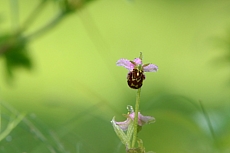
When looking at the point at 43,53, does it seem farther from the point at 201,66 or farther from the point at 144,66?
the point at 144,66

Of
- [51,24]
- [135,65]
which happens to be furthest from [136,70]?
[51,24]

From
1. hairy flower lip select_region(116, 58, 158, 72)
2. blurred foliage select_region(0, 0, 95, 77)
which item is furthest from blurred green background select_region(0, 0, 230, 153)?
hairy flower lip select_region(116, 58, 158, 72)

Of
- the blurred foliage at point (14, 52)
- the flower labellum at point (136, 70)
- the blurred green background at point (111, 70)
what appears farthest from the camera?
the blurred foliage at point (14, 52)

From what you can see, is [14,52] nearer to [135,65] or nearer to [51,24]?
[51,24]

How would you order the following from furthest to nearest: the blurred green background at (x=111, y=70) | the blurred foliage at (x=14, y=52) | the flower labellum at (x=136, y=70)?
the blurred foliage at (x=14, y=52)
the blurred green background at (x=111, y=70)
the flower labellum at (x=136, y=70)

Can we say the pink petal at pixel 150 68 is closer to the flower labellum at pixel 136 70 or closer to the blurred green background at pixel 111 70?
the flower labellum at pixel 136 70

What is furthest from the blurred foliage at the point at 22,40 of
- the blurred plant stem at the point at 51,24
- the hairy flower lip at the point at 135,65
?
the hairy flower lip at the point at 135,65
